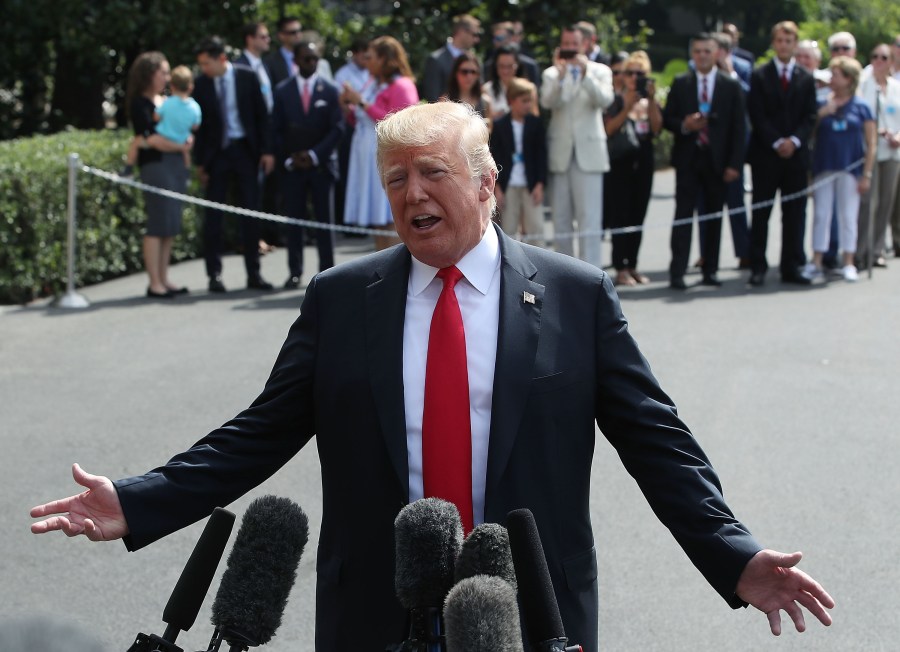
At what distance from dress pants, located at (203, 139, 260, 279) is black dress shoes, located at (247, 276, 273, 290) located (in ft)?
0.09

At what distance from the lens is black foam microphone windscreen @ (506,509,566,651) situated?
8.77 feet

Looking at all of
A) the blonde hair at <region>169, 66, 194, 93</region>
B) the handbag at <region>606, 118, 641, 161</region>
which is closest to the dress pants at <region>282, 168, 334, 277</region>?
the blonde hair at <region>169, 66, 194, 93</region>

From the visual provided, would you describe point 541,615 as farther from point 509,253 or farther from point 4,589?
point 4,589

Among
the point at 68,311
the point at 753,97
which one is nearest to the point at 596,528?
the point at 68,311

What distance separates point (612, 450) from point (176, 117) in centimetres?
622

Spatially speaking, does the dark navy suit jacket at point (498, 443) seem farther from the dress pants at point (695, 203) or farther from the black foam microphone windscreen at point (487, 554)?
the dress pants at point (695, 203)

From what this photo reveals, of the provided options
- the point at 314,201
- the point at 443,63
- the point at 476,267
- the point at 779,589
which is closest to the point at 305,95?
the point at 314,201

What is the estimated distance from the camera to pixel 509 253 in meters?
3.51

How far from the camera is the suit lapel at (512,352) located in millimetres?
3289

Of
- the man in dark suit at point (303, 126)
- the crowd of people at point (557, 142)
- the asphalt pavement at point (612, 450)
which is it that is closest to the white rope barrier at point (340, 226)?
the crowd of people at point (557, 142)

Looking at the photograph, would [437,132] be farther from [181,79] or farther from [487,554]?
[181,79]

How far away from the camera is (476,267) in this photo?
347cm

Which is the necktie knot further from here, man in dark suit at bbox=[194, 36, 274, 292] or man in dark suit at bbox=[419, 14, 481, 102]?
man in dark suit at bbox=[419, 14, 481, 102]

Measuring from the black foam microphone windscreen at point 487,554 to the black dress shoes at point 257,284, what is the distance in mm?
10878
